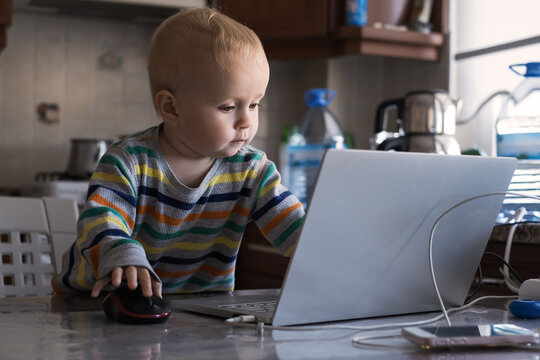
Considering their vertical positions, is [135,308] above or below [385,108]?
below

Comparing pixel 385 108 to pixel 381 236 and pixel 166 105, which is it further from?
pixel 381 236

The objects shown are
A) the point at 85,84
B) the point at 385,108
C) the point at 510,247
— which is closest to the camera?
the point at 510,247

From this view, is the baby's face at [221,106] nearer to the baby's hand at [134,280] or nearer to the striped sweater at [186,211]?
the striped sweater at [186,211]

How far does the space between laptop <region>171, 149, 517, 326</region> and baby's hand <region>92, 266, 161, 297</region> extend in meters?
0.07

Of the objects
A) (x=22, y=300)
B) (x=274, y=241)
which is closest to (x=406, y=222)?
(x=274, y=241)

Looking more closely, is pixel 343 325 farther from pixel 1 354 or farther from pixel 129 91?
pixel 129 91

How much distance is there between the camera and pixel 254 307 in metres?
0.85

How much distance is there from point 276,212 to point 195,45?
262 millimetres

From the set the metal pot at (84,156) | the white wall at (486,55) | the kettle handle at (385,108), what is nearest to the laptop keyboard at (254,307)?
the kettle handle at (385,108)

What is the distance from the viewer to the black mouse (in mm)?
755

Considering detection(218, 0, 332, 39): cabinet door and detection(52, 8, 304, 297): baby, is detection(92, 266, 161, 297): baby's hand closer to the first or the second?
detection(52, 8, 304, 297): baby

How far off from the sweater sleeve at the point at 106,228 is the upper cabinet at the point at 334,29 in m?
1.58

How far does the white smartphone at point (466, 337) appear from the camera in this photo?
0.65 m

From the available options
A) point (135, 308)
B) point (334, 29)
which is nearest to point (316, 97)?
point (334, 29)
